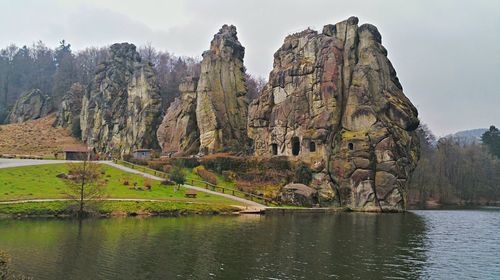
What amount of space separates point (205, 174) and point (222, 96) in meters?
25.7

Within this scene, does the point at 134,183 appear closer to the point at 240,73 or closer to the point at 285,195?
the point at 285,195

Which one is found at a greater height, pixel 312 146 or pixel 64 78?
pixel 64 78

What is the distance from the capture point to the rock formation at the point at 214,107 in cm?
8975

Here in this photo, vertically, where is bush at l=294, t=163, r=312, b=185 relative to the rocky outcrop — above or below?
above

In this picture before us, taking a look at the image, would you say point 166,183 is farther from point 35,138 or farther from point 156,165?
point 35,138

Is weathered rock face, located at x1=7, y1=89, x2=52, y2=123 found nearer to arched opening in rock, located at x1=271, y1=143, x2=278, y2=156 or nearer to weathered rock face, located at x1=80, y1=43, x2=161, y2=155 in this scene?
weathered rock face, located at x1=80, y1=43, x2=161, y2=155

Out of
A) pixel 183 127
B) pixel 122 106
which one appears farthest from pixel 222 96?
pixel 122 106

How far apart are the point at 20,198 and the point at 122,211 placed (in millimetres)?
10873

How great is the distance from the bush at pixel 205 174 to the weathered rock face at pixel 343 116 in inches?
497

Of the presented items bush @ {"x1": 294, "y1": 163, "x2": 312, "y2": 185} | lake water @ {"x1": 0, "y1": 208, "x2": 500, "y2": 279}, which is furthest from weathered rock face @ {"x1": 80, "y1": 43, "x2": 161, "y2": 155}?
lake water @ {"x1": 0, "y1": 208, "x2": 500, "y2": 279}

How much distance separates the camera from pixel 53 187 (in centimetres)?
5538

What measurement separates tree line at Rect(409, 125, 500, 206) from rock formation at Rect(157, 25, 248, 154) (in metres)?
46.9

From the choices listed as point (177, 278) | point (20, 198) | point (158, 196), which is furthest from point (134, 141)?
point (177, 278)

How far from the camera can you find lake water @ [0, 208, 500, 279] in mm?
23234
